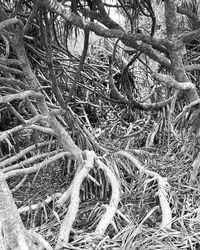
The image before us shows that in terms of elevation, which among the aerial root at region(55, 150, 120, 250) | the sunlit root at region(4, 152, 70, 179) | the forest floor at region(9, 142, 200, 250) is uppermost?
the sunlit root at region(4, 152, 70, 179)

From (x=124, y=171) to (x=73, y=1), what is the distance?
0.90 m

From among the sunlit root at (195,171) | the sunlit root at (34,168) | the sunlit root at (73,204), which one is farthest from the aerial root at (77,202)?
the sunlit root at (195,171)

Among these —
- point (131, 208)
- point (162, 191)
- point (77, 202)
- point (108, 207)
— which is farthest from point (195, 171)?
point (77, 202)

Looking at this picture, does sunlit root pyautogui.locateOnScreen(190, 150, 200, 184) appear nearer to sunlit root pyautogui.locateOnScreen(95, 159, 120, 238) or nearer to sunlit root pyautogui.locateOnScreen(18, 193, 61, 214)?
sunlit root pyautogui.locateOnScreen(95, 159, 120, 238)

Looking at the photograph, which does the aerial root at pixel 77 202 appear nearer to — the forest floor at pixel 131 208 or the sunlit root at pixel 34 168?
the forest floor at pixel 131 208

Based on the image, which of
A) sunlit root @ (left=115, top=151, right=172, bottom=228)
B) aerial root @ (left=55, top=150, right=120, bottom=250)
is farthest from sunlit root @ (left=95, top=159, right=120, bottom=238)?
sunlit root @ (left=115, top=151, right=172, bottom=228)

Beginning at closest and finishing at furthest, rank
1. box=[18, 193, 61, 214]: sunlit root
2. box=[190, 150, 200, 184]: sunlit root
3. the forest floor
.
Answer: the forest floor → box=[18, 193, 61, 214]: sunlit root → box=[190, 150, 200, 184]: sunlit root

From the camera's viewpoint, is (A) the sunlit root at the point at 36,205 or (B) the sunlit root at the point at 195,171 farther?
(B) the sunlit root at the point at 195,171

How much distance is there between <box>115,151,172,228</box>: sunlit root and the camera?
4.45ft

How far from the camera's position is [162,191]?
1539mm

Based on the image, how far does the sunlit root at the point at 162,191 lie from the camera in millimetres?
1358

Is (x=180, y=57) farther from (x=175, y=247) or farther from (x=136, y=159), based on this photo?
(x=175, y=247)

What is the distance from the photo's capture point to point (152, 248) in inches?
46.6

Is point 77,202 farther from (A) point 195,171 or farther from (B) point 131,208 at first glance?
(A) point 195,171
